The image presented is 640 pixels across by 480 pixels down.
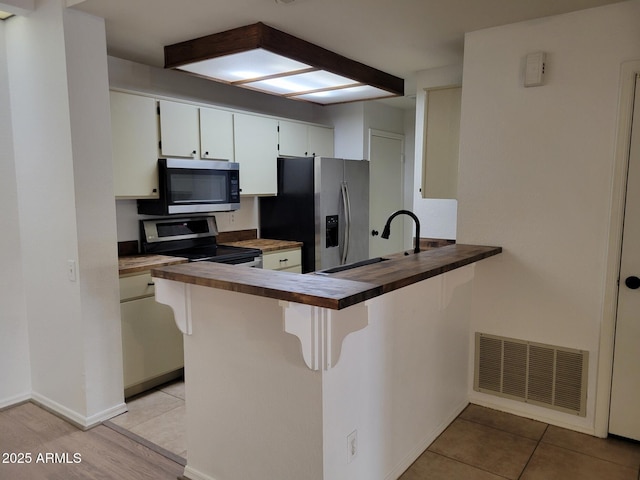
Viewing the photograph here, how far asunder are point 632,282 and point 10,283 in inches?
143

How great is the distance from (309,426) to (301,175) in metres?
2.82

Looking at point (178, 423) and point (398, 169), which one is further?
point (398, 169)

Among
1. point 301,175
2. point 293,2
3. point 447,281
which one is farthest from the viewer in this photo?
point 301,175

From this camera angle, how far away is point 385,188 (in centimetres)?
541

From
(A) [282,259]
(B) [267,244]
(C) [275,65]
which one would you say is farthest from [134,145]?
(A) [282,259]

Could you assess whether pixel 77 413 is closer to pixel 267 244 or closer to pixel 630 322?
pixel 267 244

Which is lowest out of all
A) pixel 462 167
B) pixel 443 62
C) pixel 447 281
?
pixel 447 281

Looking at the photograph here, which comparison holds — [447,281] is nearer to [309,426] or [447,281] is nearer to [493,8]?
[309,426]

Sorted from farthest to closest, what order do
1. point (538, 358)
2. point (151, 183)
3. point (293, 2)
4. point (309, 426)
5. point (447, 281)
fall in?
point (151, 183) < point (538, 358) < point (447, 281) < point (293, 2) < point (309, 426)

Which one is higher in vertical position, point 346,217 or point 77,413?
point 346,217

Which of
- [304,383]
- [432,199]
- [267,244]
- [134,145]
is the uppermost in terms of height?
[134,145]

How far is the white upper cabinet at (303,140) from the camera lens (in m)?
4.43

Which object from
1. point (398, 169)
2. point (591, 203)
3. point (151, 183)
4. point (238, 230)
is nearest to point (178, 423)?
point (151, 183)

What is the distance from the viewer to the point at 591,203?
8.44 feet
